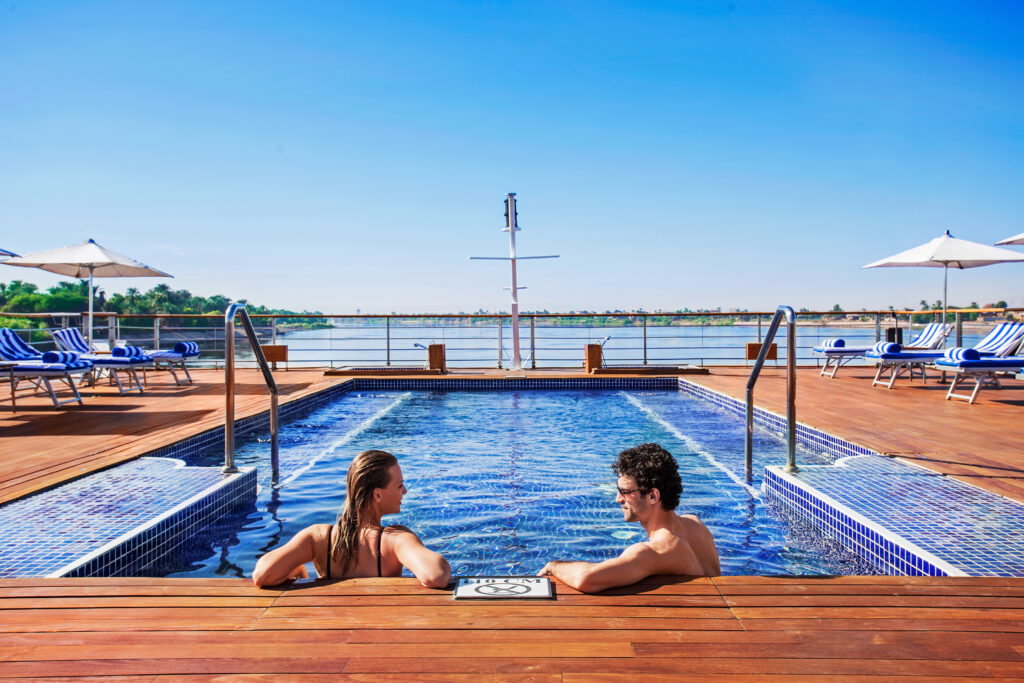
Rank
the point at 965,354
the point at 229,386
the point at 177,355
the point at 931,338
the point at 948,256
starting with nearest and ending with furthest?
the point at 229,386, the point at 965,354, the point at 948,256, the point at 177,355, the point at 931,338

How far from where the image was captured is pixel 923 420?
484cm

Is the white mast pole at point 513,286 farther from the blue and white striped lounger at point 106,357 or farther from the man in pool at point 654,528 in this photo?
the man in pool at point 654,528

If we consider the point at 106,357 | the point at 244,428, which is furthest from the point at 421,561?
the point at 106,357

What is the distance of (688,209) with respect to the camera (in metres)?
20.5

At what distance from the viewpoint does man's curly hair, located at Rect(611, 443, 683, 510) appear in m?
1.76

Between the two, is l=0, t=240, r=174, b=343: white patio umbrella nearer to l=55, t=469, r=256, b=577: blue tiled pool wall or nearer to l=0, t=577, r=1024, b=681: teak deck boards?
l=55, t=469, r=256, b=577: blue tiled pool wall

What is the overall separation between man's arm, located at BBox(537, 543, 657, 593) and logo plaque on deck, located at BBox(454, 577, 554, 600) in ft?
0.21

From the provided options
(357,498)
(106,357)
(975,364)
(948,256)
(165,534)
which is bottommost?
(165,534)

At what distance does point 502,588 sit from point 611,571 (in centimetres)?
29

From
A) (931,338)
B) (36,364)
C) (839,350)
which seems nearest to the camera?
(36,364)

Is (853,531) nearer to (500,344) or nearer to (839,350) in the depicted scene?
(839,350)

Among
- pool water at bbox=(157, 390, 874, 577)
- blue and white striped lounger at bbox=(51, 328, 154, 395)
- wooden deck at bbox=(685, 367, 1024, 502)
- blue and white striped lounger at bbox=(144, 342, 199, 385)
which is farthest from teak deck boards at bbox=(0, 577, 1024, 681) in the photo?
blue and white striped lounger at bbox=(144, 342, 199, 385)

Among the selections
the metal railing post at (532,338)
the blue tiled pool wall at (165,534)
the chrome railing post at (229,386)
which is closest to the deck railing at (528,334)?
the metal railing post at (532,338)

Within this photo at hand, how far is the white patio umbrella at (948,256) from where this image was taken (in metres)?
7.38
